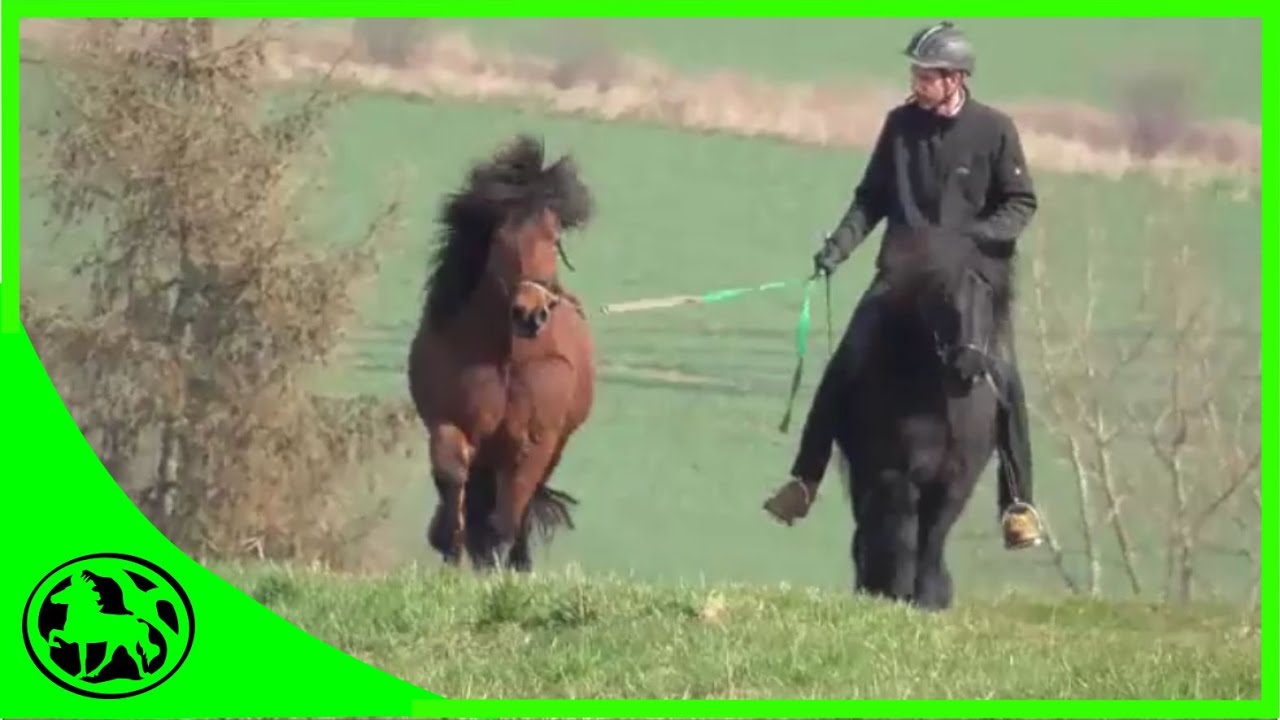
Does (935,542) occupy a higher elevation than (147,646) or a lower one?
higher

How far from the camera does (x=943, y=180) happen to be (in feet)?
21.3

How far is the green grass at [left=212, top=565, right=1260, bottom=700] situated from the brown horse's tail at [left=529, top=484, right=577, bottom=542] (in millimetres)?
140

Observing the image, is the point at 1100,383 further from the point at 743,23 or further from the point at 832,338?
the point at 743,23

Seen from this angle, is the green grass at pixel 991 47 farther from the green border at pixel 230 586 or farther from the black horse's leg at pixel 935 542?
the black horse's leg at pixel 935 542

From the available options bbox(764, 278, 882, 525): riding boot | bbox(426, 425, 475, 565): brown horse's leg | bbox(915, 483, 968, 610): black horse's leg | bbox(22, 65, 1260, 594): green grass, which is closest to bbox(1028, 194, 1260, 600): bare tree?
bbox(22, 65, 1260, 594): green grass

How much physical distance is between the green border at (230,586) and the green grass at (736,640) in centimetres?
5

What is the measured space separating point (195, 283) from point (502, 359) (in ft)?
2.76

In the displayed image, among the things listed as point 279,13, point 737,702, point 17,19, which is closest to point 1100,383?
point 737,702

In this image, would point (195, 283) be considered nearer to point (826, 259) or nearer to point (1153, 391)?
point (826, 259)

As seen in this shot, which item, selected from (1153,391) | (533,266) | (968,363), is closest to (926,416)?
(968,363)

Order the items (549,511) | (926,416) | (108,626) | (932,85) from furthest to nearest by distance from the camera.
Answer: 1. (549,511)
2. (926,416)
3. (932,85)
4. (108,626)

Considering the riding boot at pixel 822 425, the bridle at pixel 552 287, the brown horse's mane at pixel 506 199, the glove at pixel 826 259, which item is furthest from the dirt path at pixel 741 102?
the riding boot at pixel 822 425

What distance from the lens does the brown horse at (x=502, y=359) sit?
6562mm

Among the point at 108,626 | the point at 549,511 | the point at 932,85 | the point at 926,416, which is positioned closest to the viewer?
the point at 108,626
